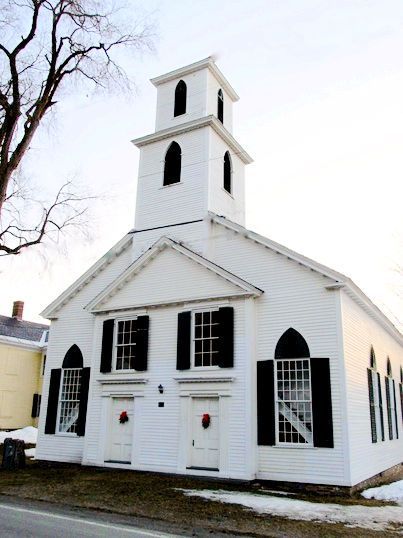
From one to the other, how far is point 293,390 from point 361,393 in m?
2.36

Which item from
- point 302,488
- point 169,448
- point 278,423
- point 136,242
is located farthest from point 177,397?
point 136,242

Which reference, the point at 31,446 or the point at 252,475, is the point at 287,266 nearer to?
the point at 252,475

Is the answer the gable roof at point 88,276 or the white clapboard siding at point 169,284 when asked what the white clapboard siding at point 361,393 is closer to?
the white clapboard siding at point 169,284

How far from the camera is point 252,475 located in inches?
532

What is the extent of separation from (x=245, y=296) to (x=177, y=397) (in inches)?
144

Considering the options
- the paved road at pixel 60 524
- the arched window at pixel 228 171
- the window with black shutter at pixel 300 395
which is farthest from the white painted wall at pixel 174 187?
the paved road at pixel 60 524

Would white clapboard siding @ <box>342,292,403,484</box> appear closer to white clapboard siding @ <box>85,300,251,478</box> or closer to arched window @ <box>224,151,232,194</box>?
white clapboard siding @ <box>85,300,251,478</box>

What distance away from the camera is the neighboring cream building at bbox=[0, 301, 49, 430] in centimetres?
2820

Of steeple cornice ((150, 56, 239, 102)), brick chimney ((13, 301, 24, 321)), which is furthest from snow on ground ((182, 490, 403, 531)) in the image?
brick chimney ((13, 301, 24, 321))

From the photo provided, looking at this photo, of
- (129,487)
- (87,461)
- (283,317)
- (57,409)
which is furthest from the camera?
(57,409)

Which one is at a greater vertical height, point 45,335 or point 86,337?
point 45,335

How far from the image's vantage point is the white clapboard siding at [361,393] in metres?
13.6

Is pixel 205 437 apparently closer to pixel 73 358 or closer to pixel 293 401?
pixel 293 401

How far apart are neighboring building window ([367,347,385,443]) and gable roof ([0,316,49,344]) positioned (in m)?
20.9
